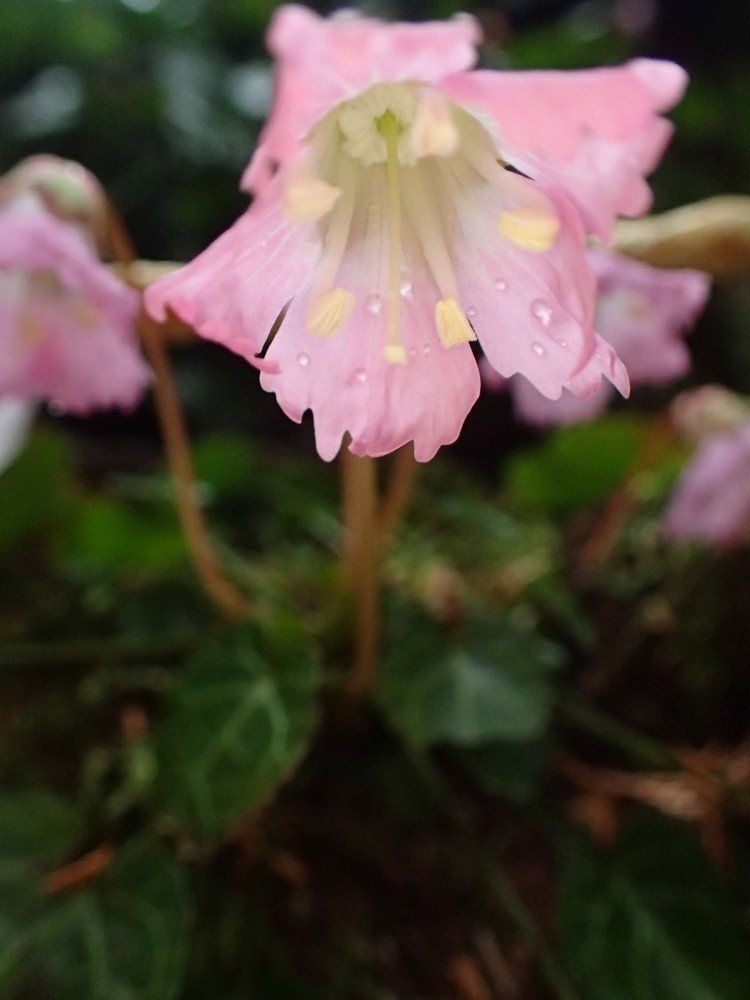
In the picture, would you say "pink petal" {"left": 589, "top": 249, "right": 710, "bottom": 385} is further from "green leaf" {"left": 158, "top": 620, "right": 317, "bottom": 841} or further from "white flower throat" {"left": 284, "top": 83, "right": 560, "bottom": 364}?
"green leaf" {"left": 158, "top": 620, "right": 317, "bottom": 841}

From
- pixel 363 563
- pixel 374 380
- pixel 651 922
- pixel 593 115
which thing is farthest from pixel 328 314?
pixel 651 922

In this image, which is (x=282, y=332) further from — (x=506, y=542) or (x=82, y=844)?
(x=506, y=542)

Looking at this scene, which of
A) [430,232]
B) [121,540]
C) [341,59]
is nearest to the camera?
[341,59]

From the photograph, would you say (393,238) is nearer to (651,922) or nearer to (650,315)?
(650,315)

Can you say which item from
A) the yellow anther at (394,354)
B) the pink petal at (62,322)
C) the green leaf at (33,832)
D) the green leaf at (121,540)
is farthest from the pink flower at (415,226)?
the green leaf at (121,540)

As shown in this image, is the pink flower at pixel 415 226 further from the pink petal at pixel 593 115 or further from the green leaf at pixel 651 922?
the green leaf at pixel 651 922

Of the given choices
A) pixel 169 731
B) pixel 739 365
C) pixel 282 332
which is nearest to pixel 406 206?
pixel 282 332
